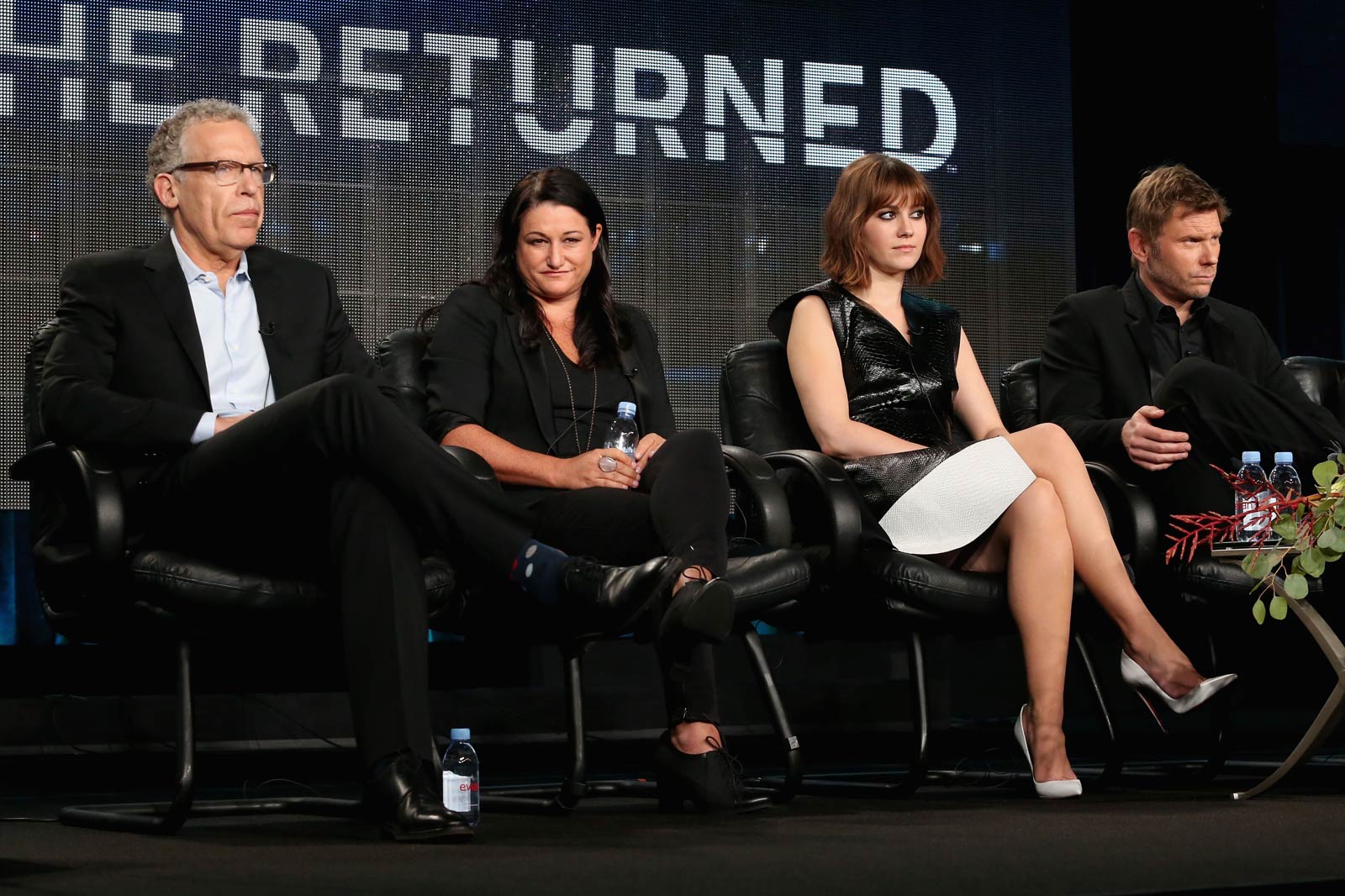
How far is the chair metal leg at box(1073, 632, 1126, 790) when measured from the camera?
317 cm

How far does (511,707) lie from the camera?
4.25 metres

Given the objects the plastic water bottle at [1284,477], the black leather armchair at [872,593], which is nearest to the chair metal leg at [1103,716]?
the black leather armchair at [872,593]

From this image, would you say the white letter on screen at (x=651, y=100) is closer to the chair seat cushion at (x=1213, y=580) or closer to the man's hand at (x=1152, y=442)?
the man's hand at (x=1152, y=442)

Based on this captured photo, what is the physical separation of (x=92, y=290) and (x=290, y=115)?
1567 mm

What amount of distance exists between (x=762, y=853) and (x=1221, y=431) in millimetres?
1648

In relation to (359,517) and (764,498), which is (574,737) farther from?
(359,517)

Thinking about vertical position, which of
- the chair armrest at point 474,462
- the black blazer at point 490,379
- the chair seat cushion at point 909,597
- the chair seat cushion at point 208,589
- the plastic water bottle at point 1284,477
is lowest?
the chair seat cushion at point 909,597

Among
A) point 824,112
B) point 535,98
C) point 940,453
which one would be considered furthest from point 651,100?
point 940,453

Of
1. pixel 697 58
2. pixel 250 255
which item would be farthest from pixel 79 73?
pixel 697 58

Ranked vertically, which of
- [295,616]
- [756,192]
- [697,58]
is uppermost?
[697,58]

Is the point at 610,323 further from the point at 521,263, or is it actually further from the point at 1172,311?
the point at 1172,311

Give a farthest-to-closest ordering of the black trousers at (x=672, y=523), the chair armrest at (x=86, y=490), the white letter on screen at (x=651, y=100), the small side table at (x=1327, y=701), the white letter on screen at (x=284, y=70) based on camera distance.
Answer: the white letter on screen at (x=651, y=100), the white letter on screen at (x=284, y=70), the small side table at (x=1327, y=701), the black trousers at (x=672, y=523), the chair armrest at (x=86, y=490)

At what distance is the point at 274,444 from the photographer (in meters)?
2.35

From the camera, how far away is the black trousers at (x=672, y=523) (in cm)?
258
